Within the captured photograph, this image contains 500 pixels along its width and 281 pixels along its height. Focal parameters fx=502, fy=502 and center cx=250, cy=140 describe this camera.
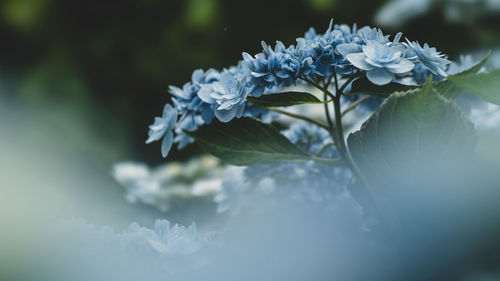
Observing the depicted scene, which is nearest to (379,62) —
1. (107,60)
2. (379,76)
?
(379,76)

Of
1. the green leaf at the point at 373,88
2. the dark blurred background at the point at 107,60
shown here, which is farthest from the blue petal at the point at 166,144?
the dark blurred background at the point at 107,60

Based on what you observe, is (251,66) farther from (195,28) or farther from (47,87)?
(47,87)

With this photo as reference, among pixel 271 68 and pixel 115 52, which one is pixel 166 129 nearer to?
pixel 271 68

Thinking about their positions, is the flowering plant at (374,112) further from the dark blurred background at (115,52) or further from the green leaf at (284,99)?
the dark blurred background at (115,52)

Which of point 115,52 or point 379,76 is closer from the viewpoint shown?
point 379,76

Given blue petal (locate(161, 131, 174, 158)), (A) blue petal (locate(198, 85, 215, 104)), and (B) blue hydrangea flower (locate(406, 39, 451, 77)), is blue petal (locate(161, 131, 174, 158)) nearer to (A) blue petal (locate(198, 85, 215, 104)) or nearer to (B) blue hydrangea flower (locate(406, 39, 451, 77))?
(A) blue petal (locate(198, 85, 215, 104))

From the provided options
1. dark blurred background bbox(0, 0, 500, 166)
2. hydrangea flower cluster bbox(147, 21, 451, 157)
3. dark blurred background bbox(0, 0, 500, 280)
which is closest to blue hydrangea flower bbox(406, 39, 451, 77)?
hydrangea flower cluster bbox(147, 21, 451, 157)
